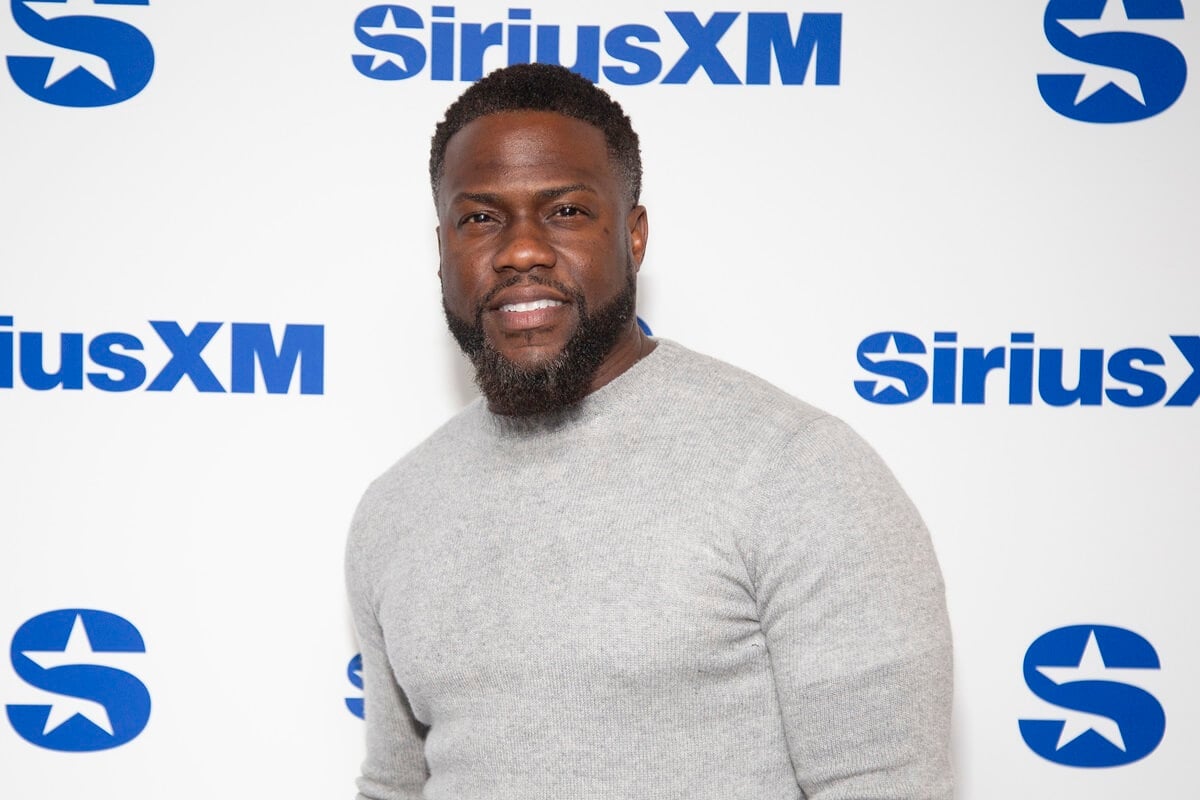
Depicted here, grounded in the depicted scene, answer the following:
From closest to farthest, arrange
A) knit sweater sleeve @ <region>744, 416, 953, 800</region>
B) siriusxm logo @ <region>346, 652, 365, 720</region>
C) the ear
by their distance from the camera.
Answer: knit sweater sleeve @ <region>744, 416, 953, 800</region>, the ear, siriusxm logo @ <region>346, 652, 365, 720</region>

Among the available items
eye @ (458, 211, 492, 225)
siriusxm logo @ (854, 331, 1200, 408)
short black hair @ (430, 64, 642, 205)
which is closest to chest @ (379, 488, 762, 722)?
eye @ (458, 211, 492, 225)

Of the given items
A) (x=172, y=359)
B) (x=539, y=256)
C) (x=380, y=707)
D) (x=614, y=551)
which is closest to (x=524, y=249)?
(x=539, y=256)

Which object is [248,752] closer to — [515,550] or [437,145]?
[515,550]

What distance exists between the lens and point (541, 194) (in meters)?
1.20

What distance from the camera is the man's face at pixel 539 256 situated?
1.20 meters

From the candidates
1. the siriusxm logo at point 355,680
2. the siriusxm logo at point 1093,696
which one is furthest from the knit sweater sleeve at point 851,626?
the siriusxm logo at point 355,680

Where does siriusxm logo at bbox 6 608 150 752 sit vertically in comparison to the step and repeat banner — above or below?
below

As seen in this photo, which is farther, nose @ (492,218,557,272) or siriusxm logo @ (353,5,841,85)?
siriusxm logo @ (353,5,841,85)

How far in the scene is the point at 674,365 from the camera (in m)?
1.25

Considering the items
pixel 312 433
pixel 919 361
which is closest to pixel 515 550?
pixel 312 433

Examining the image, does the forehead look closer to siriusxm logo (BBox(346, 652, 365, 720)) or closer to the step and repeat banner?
the step and repeat banner

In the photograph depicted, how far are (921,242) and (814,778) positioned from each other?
91cm

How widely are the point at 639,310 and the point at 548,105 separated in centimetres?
51

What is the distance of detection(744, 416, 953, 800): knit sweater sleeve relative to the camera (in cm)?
101
